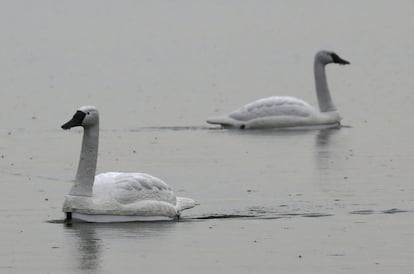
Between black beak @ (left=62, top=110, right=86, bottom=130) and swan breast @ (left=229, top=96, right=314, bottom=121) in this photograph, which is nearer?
black beak @ (left=62, top=110, right=86, bottom=130)

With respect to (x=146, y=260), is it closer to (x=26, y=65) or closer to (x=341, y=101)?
(x=341, y=101)

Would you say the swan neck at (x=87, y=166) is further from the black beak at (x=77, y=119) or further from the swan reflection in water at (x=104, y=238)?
the swan reflection in water at (x=104, y=238)

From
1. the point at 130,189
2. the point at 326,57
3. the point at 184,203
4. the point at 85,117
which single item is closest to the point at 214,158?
the point at 184,203

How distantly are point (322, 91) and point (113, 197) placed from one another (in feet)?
42.7

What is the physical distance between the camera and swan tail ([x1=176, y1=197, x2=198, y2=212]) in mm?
17053

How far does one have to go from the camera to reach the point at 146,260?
14266 mm

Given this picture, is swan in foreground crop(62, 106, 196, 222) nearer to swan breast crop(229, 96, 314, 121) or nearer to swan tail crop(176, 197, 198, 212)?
swan tail crop(176, 197, 198, 212)

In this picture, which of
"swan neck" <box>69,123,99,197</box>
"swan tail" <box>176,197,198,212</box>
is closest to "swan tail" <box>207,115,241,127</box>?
"swan tail" <box>176,197,198,212</box>

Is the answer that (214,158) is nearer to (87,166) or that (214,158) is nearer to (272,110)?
(272,110)

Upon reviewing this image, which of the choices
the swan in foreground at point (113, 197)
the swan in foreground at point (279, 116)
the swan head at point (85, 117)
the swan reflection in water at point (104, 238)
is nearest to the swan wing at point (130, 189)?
the swan in foreground at point (113, 197)

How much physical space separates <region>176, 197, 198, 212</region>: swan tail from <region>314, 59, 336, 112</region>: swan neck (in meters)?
11.2

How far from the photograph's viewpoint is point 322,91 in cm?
2917

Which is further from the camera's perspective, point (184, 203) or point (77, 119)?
point (184, 203)

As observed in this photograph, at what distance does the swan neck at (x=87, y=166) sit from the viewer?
16641mm
